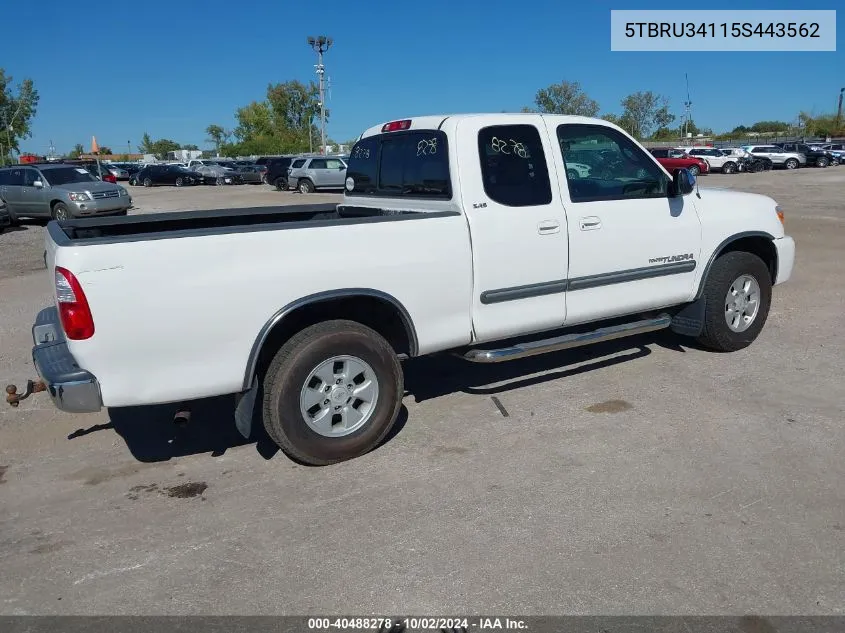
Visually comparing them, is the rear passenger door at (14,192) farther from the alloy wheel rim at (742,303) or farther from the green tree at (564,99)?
the green tree at (564,99)

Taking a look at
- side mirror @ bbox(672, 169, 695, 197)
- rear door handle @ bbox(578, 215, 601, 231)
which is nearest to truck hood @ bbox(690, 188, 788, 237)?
side mirror @ bbox(672, 169, 695, 197)

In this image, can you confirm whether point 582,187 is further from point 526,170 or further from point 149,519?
point 149,519

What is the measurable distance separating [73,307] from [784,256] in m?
5.52

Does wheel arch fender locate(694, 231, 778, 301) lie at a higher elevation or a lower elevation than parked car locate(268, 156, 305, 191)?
lower

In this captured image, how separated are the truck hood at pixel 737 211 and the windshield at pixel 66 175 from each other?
17.1m

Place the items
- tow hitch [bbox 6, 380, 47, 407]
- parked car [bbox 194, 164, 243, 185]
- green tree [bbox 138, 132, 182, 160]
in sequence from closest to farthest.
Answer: tow hitch [bbox 6, 380, 47, 407] → parked car [bbox 194, 164, 243, 185] → green tree [bbox 138, 132, 182, 160]

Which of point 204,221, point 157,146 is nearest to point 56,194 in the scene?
point 204,221

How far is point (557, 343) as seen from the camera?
4883 mm

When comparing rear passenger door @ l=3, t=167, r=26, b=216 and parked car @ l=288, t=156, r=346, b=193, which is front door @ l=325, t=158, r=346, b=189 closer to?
parked car @ l=288, t=156, r=346, b=193

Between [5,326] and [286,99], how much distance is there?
89906 millimetres

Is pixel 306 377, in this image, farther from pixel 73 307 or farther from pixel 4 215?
pixel 4 215

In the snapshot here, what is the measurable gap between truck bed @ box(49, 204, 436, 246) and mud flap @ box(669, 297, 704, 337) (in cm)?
251

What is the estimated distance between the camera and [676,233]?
541cm

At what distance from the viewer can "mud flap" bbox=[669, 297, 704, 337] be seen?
19.1ft
